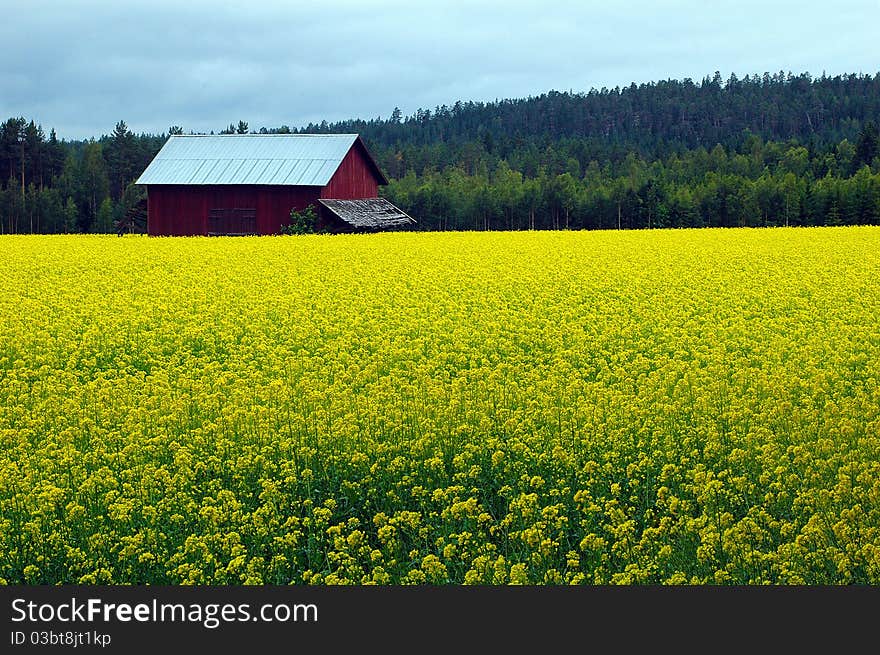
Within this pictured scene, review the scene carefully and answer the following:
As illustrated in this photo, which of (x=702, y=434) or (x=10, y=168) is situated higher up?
(x=10, y=168)

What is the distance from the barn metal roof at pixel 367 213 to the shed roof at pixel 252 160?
5.43 ft

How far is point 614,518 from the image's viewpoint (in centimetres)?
948

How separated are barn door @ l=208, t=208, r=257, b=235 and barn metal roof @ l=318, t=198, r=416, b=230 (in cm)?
427

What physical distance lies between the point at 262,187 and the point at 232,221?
8.40ft

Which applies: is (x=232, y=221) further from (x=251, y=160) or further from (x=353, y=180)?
(x=353, y=180)

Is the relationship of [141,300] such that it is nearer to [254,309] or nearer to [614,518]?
[254,309]

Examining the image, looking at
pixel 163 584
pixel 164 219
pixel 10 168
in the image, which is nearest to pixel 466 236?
pixel 164 219

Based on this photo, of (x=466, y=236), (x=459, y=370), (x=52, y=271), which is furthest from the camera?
(x=466, y=236)

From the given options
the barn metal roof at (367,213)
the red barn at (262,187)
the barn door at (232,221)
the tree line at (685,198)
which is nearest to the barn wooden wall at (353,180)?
the red barn at (262,187)

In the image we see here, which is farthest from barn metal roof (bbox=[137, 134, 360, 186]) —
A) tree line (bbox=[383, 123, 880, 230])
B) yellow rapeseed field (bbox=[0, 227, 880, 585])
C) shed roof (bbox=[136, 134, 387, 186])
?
yellow rapeseed field (bbox=[0, 227, 880, 585])

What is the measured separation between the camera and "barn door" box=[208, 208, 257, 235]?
6084 centimetres

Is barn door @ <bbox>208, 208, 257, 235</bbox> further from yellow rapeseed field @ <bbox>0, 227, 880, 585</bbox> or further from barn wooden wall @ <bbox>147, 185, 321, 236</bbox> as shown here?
yellow rapeseed field @ <bbox>0, 227, 880, 585</bbox>

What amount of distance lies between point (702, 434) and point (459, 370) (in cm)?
450

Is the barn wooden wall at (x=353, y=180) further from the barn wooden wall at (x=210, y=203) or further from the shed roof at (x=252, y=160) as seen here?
the barn wooden wall at (x=210, y=203)
